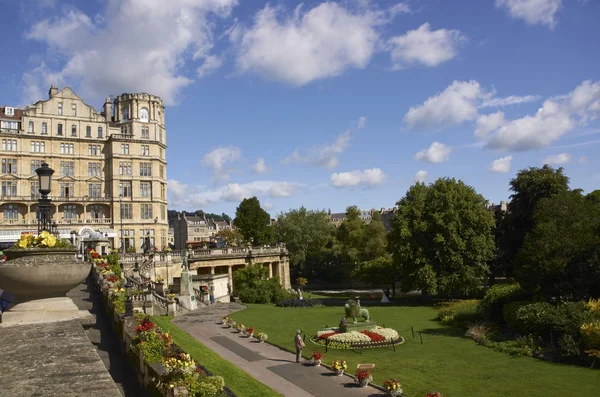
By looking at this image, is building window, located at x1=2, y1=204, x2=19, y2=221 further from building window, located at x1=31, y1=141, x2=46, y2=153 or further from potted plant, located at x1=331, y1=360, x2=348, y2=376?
potted plant, located at x1=331, y1=360, x2=348, y2=376

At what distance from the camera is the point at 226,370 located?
68.2 ft

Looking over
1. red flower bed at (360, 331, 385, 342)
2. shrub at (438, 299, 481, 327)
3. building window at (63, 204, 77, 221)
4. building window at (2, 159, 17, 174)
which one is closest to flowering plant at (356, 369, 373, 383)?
red flower bed at (360, 331, 385, 342)

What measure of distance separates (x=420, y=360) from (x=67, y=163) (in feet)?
184

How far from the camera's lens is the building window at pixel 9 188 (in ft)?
199

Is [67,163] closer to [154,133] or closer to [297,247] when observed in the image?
[154,133]

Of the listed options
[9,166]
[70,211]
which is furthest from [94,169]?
[9,166]

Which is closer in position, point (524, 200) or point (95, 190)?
point (524, 200)

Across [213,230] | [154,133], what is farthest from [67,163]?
[213,230]

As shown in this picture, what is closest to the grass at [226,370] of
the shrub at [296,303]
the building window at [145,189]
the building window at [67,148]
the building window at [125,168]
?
the shrub at [296,303]

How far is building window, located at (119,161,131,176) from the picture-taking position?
65.5m

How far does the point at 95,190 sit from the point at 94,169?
281 cm

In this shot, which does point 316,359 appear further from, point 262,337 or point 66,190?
point 66,190

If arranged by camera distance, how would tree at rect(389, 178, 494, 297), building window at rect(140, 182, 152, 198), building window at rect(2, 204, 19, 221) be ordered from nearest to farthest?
tree at rect(389, 178, 494, 297), building window at rect(2, 204, 19, 221), building window at rect(140, 182, 152, 198)

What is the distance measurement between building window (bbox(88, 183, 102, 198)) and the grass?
4331 cm
